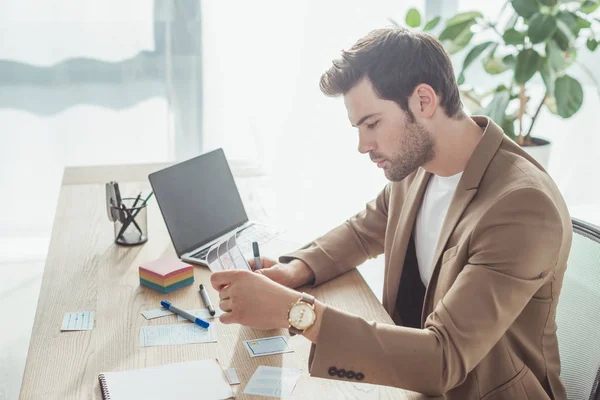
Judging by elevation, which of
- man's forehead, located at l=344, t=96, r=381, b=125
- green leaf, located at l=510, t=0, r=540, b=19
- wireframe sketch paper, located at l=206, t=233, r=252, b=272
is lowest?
wireframe sketch paper, located at l=206, t=233, r=252, b=272

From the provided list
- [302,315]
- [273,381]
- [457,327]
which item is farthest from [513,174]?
[273,381]

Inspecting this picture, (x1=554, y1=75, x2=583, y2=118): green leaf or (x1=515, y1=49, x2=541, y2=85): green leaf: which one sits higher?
(x1=515, y1=49, x2=541, y2=85): green leaf

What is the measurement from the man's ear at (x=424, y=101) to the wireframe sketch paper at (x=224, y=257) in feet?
1.50

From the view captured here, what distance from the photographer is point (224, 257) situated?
1419 millimetres

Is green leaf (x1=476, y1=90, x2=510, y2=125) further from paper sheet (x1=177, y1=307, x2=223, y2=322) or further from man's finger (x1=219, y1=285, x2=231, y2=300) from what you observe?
man's finger (x1=219, y1=285, x2=231, y2=300)

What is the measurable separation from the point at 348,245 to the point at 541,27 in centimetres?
154

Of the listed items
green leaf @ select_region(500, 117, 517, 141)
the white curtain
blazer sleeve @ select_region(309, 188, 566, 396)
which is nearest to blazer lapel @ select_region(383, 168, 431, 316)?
blazer sleeve @ select_region(309, 188, 566, 396)

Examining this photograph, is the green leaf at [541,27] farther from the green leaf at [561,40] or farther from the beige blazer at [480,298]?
the beige blazer at [480,298]

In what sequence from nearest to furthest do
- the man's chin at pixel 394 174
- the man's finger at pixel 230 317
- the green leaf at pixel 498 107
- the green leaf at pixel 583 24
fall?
the man's finger at pixel 230 317, the man's chin at pixel 394 174, the green leaf at pixel 583 24, the green leaf at pixel 498 107

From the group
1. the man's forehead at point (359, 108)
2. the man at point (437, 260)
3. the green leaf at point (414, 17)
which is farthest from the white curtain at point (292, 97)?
the man's forehead at point (359, 108)

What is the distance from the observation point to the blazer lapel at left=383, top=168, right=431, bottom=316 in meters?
1.61

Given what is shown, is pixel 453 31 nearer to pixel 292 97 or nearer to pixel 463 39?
pixel 463 39

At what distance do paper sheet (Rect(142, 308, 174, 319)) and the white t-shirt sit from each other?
57 cm

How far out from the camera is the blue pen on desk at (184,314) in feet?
4.61
